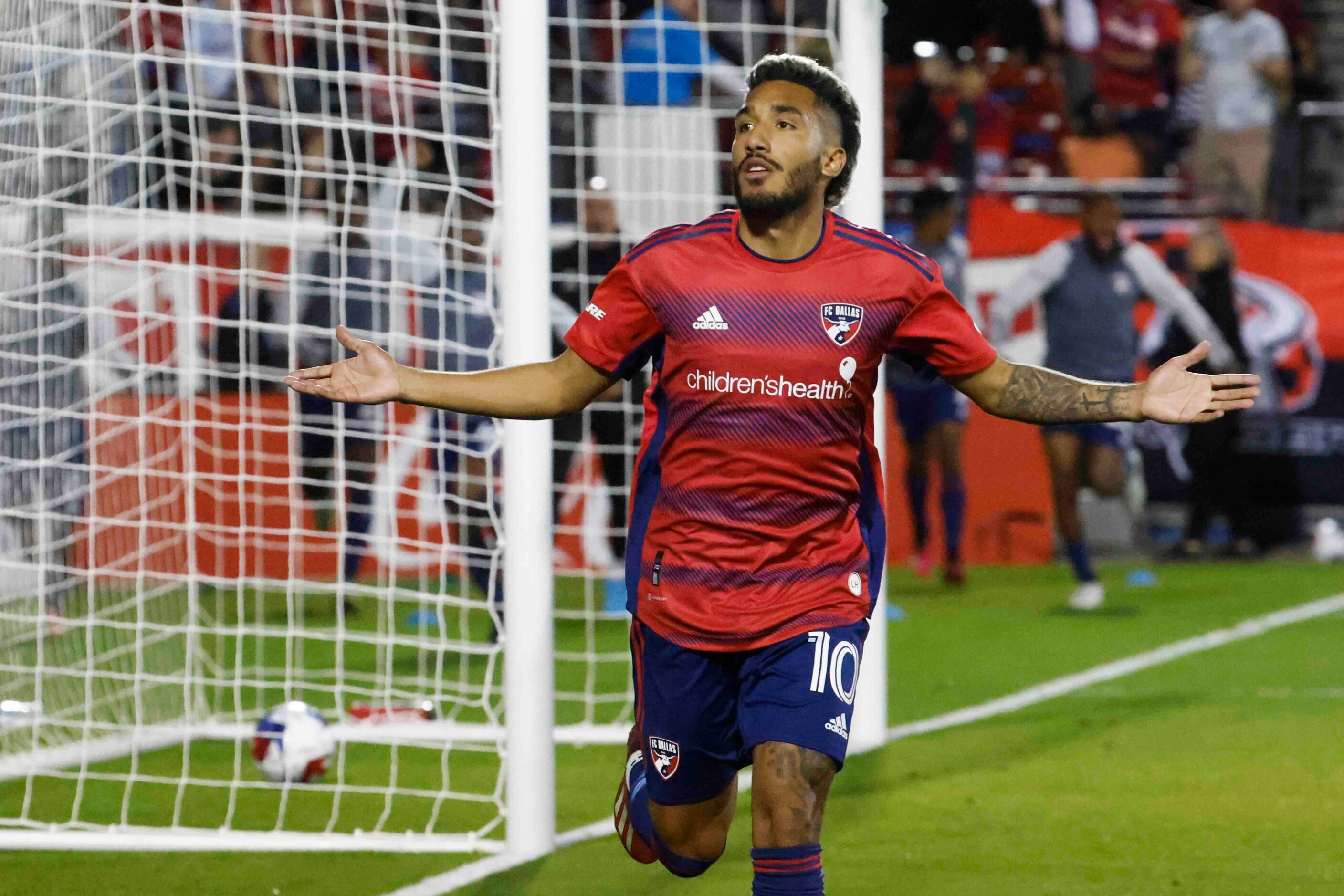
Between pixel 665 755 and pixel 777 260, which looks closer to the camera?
pixel 777 260

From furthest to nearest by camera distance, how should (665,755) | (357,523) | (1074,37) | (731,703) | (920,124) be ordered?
(1074,37)
(920,124)
(357,523)
(665,755)
(731,703)

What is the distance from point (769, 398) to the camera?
369 centimetres

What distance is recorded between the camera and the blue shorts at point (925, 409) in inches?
427

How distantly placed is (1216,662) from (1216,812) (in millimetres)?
2972

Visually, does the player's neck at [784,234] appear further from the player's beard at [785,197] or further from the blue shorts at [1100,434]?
the blue shorts at [1100,434]

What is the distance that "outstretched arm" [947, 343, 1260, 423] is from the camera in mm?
3607

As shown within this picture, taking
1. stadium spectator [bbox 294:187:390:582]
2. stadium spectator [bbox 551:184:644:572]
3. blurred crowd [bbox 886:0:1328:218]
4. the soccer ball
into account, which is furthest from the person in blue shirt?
blurred crowd [bbox 886:0:1328:218]

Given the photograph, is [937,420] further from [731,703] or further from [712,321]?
[712,321]

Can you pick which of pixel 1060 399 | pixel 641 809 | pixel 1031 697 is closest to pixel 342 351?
pixel 1031 697

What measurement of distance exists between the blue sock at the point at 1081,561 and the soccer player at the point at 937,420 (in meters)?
0.96

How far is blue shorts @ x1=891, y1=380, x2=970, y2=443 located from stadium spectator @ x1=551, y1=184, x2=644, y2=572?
2.23m

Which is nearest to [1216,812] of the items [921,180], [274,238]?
[274,238]

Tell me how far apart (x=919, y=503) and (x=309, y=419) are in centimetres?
526

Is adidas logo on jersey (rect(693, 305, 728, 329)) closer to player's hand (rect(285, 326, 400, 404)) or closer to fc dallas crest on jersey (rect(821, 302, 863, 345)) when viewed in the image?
fc dallas crest on jersey (rect(821, 302, 863, 345))
